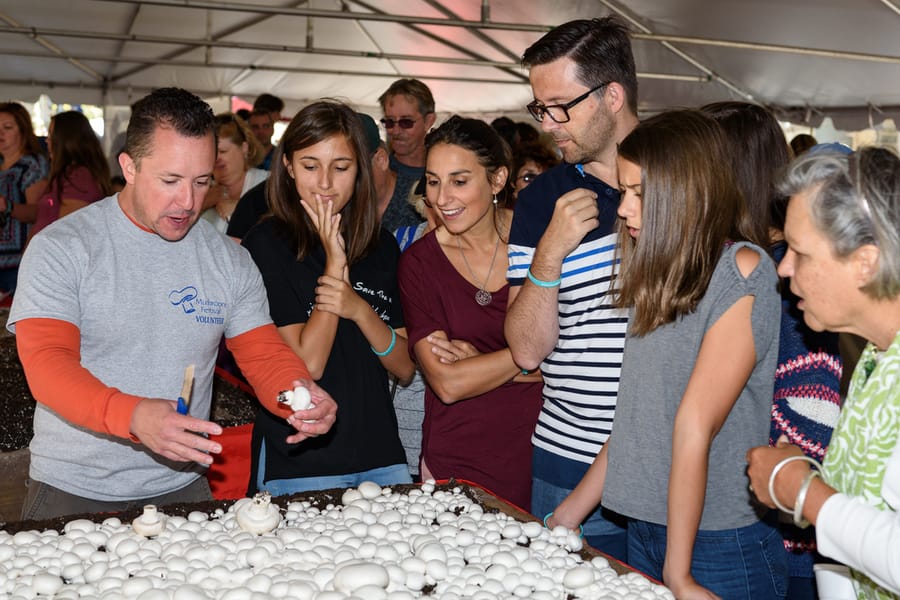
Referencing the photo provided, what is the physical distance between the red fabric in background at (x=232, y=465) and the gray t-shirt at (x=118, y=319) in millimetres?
677

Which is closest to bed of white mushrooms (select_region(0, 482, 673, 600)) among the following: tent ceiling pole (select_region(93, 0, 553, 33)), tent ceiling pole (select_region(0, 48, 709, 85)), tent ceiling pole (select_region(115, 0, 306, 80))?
tent ceiling pole (select_region(93, 0, 553, 33))

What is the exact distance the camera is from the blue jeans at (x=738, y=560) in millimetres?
1561

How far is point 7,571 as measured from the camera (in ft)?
4.63

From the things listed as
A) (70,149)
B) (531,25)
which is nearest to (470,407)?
(70,149)

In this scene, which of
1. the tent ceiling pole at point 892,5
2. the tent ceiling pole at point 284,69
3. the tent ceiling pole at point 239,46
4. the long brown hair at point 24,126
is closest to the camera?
the long brown hair at point 24,126

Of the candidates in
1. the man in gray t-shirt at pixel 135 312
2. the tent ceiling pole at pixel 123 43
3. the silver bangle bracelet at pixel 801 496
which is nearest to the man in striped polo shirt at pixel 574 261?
the man in gray t-shirt at pixel 135 312

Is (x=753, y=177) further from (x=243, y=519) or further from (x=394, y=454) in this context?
(x=243, y=519)

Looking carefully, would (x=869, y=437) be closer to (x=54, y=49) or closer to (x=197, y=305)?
(x=197, y=305)

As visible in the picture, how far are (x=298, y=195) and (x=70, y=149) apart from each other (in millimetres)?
2400

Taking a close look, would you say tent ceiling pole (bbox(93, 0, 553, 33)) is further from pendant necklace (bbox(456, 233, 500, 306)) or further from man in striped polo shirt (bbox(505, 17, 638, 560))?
man in striped polo shirt (bbox(505, 17, 638, 560))

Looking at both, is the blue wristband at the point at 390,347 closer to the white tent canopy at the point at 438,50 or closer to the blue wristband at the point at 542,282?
the blue wristband at the point at 542,282

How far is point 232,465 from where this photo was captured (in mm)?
2701

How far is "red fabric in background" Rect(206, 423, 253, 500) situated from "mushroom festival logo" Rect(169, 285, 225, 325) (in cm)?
78

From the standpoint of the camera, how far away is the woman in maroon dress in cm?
215
